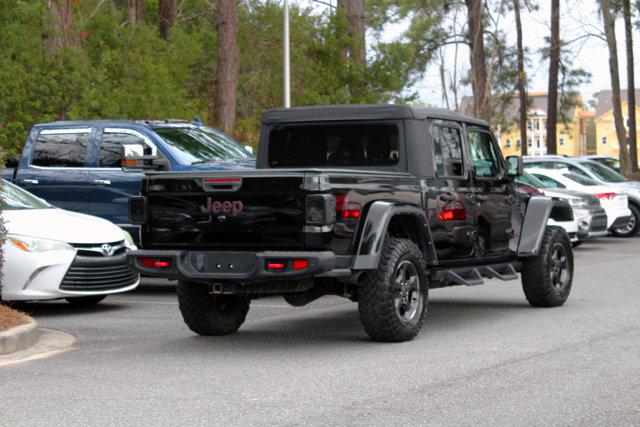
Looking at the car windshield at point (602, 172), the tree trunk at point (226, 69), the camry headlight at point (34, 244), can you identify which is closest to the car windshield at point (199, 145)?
the camry headlight at point (34, 244)

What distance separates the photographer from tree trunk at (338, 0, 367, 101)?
29.8 metres

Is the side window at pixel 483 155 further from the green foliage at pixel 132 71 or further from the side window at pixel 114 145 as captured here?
the green foliage at pixel 132 71

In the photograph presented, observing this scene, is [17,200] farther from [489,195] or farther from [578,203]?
[578,203]

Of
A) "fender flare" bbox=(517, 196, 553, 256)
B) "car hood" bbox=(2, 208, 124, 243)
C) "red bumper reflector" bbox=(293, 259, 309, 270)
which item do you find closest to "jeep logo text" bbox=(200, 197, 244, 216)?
"red bumper reflector" bbox=(293, 259, 309, 270)

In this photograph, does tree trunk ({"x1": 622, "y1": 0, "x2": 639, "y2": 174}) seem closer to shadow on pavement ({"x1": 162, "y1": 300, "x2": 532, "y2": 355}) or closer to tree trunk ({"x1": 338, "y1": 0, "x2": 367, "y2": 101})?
tree trunk ({"x1": 338, "y1": 0, "x2": 367, "y2": 101})

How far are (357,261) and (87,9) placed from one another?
919 inches

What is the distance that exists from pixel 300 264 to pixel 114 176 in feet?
21.5

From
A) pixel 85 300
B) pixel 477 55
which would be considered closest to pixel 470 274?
pixel 85 300

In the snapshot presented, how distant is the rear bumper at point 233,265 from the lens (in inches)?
373

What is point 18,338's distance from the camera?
1015 cm

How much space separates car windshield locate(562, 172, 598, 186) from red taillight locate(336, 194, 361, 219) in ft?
53.3

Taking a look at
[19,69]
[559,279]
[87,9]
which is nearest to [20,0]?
[19,69]

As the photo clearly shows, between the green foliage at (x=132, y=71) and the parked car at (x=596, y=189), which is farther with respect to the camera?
the parked car at (x=596, y=189)

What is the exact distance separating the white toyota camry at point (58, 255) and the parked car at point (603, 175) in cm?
1472
